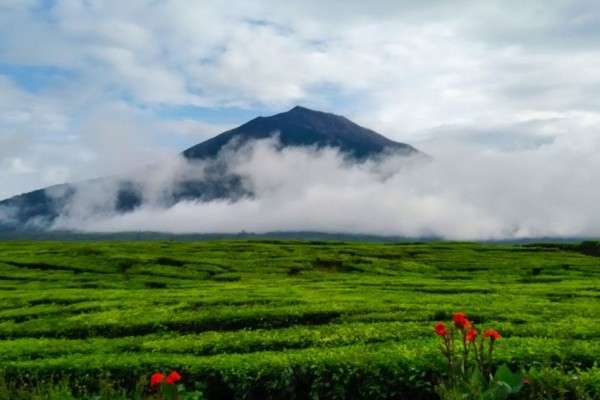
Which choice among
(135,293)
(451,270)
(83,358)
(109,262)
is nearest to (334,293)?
(135,293)

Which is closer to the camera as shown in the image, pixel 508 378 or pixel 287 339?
pixel 508 378

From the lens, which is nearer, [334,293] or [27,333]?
[27,333]

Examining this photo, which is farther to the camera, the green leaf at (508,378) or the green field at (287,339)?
the green field at (287,339)

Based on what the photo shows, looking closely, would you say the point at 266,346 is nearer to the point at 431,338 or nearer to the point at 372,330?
the point at 372,330

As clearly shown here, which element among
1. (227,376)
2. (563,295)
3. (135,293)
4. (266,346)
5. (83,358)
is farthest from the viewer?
(135,293)

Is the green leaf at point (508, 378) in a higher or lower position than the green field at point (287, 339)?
higher

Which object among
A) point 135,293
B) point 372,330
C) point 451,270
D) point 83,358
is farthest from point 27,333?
point 451,270

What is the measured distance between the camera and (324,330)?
25.3m

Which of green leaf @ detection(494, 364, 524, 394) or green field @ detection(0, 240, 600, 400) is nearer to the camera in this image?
green leaf @ detection(494, 364, 524, 394)

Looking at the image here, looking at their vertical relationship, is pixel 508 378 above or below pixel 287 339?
above

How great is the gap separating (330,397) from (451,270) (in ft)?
188

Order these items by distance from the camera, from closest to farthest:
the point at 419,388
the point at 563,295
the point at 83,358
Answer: the point at 419,388 < the point at 83,358 < the point at 563,295

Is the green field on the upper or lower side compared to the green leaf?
lower

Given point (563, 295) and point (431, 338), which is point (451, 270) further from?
point (431, 338)
